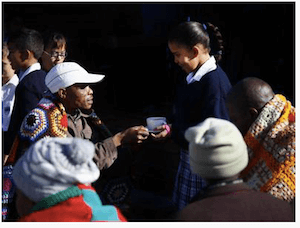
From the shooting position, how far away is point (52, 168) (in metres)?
1.89

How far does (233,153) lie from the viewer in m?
2.07

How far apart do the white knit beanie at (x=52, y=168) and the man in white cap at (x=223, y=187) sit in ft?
1.53

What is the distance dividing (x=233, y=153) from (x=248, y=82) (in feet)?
2.59

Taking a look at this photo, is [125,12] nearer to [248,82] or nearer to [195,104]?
[195,104]

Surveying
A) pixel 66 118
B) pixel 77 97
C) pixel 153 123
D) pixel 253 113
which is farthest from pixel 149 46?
pixel 253 113

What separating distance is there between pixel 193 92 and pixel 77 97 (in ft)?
2.65

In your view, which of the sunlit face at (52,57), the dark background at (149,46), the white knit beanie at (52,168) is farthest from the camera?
the dark background at (149,46)

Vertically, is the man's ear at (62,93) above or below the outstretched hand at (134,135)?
above

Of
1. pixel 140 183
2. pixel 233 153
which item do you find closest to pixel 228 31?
pixel 140 183

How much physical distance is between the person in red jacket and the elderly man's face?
1189 millimetres

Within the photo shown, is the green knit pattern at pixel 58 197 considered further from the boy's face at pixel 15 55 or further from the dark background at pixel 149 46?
the dark background at pixel 149 46

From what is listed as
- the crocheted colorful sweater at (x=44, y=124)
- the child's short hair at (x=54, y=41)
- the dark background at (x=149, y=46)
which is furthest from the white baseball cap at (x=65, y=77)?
the dark background at (x=149, y=46)

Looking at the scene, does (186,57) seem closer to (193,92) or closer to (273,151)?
(193,92)

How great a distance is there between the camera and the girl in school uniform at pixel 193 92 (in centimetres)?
328
